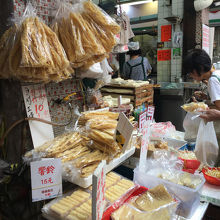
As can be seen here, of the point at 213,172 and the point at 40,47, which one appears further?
the point at 213,172

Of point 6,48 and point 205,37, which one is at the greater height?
point 205,37

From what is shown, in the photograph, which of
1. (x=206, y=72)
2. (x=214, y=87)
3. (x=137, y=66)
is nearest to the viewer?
(x=214, y=87)

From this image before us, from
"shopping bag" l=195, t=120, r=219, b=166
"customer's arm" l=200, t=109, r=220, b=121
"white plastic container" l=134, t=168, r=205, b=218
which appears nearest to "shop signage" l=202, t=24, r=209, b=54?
"customer's arm" l=200, t=109, r=220, b=121

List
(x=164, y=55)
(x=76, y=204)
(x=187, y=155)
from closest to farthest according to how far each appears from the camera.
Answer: (x=76, y=204)
(x=187, y=155)
(x=164, y=55)

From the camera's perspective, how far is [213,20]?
323 inches

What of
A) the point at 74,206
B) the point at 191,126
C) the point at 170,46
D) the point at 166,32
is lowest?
the point at 74,206

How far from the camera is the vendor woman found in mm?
2688

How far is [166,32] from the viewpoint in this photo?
21.8ft

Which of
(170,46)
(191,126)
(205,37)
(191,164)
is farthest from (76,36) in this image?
(205,37)

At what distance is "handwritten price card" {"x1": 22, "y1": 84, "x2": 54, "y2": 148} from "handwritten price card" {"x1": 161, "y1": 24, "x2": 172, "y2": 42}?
5.69m

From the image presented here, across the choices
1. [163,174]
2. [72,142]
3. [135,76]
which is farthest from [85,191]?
[135,76]

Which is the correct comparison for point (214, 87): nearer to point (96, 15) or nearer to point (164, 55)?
point (96, 15)

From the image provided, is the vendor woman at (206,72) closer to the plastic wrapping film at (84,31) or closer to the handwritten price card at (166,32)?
the plastic wrapping film at (84,31)

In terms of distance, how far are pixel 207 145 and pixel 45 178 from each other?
1897 millimetres
